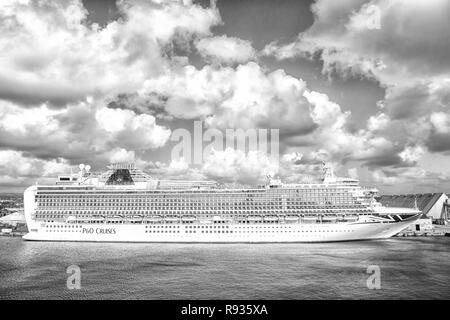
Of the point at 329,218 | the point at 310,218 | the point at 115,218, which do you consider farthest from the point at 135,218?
the point at 329,218

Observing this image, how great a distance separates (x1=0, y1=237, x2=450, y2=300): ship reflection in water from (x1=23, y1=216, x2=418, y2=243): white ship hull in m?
3.54

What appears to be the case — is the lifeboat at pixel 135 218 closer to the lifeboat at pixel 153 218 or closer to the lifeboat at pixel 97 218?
the lifeboat at pixel 153 218

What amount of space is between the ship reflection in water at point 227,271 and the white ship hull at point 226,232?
354cm

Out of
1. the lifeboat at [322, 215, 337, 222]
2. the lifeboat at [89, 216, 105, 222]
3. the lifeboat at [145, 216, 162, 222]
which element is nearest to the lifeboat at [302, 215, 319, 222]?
the lifeboat at [322, 215, 337, 222]

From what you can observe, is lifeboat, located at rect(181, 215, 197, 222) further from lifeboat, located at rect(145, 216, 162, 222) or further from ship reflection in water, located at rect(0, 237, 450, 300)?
ship reflection in water, located at rect(0, 237, 450, 300)

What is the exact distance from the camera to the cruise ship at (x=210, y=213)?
61.5m

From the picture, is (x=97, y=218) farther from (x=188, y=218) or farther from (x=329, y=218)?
(x=329, y=218)

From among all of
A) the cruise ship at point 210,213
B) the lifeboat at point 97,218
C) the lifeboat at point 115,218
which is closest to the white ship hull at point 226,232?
the cruise ship at point 210,213

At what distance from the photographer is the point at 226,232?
62062 mm

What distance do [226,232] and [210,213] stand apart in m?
5.20

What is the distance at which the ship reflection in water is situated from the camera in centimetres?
2991
